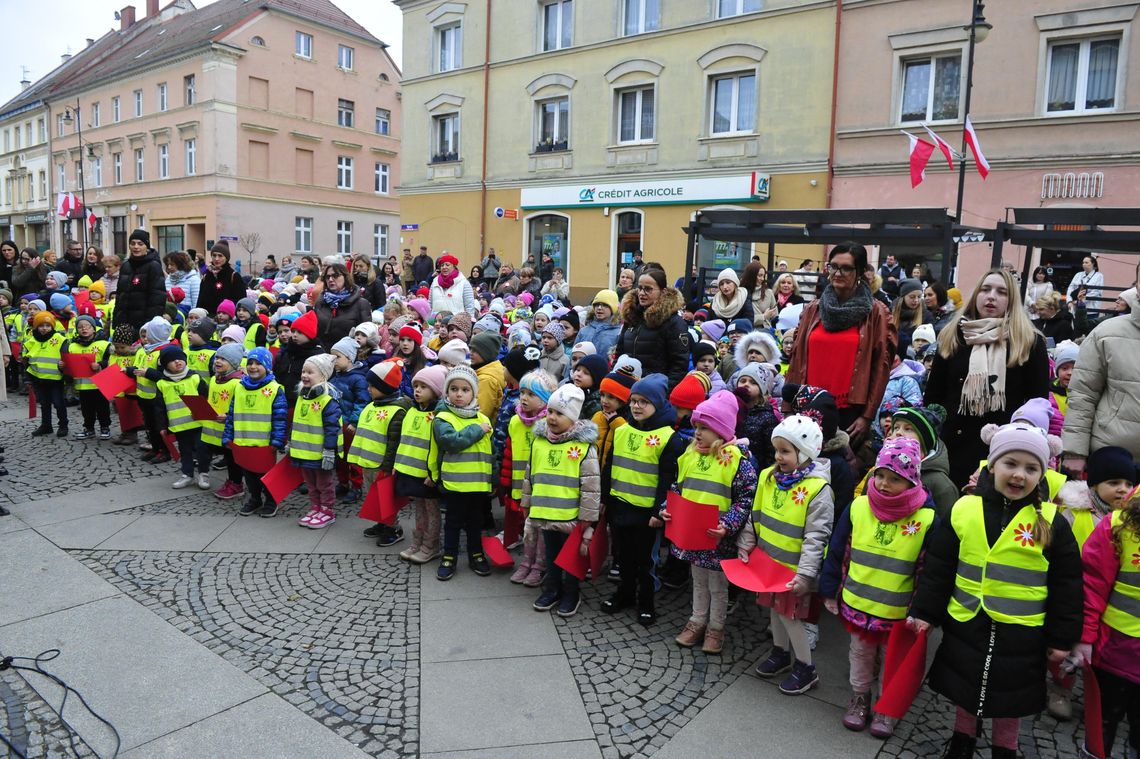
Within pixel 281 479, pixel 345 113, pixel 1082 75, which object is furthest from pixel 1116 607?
pixel 345 113

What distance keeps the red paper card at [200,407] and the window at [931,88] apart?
52.2ft

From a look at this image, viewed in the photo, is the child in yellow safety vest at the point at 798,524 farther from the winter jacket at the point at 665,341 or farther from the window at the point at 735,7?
the window at the point at 735,7

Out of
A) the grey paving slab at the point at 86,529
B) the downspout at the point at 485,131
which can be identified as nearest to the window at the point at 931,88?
the downspout at the point at 485,131

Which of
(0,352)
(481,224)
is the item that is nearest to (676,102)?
(481,224)

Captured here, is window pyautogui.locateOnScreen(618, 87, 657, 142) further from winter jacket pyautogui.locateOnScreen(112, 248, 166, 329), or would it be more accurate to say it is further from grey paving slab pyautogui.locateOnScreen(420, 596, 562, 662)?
grey paving slab pyautogui.locateOnScreen(420, 596, 562, 662)

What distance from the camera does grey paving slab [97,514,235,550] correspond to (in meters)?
5.82

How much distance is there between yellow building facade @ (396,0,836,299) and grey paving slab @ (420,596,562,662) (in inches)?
609

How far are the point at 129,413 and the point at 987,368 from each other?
28.4ft

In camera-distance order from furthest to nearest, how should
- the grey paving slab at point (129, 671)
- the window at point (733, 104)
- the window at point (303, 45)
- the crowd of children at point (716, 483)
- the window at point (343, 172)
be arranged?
the window at point (343, 172)
the window at point (303, 45)
the window at point (733, 104)
the grey paving slab at point (129, 671)
the crowd of children at point (716, 483)

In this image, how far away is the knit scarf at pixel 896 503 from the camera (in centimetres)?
348

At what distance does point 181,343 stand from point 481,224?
57.2 feet

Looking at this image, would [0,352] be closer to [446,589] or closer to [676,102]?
[446,589]

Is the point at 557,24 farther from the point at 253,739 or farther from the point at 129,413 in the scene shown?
the point at 253,739

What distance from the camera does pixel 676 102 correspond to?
20344 mm
